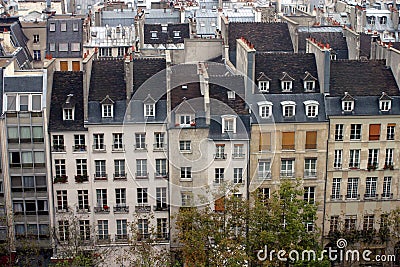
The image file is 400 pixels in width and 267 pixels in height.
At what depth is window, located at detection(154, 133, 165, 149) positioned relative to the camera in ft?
222

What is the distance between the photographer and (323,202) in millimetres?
70125

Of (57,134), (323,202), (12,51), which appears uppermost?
(12,51)

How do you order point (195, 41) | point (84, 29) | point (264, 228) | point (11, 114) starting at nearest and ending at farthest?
1. point (264, 228)
2. point (11, 114)
3. point (195, 41)
4. point (84, 29)

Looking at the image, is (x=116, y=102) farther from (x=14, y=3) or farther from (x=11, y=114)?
(x=14, y=3)

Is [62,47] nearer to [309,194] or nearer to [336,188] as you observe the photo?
[309,194]

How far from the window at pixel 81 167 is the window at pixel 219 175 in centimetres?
1216

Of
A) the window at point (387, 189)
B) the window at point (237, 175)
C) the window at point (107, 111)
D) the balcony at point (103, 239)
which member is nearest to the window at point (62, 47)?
the window at point (107, 111)

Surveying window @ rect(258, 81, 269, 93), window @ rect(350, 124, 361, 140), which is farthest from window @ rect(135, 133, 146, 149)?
window @ rect(350, 124, 361, 140)

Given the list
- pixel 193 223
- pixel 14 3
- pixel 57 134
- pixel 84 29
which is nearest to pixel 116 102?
pixel 57 134

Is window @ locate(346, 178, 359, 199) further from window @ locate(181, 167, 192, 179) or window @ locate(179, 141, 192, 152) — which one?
window @ locate(179, 141, 192, 152)

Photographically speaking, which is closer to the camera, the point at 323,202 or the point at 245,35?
the point at 323,202

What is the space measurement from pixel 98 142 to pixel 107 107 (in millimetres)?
3356

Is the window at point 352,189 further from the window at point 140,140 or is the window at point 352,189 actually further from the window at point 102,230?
the window at point 102,230

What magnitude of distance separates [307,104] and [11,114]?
1069 inches
